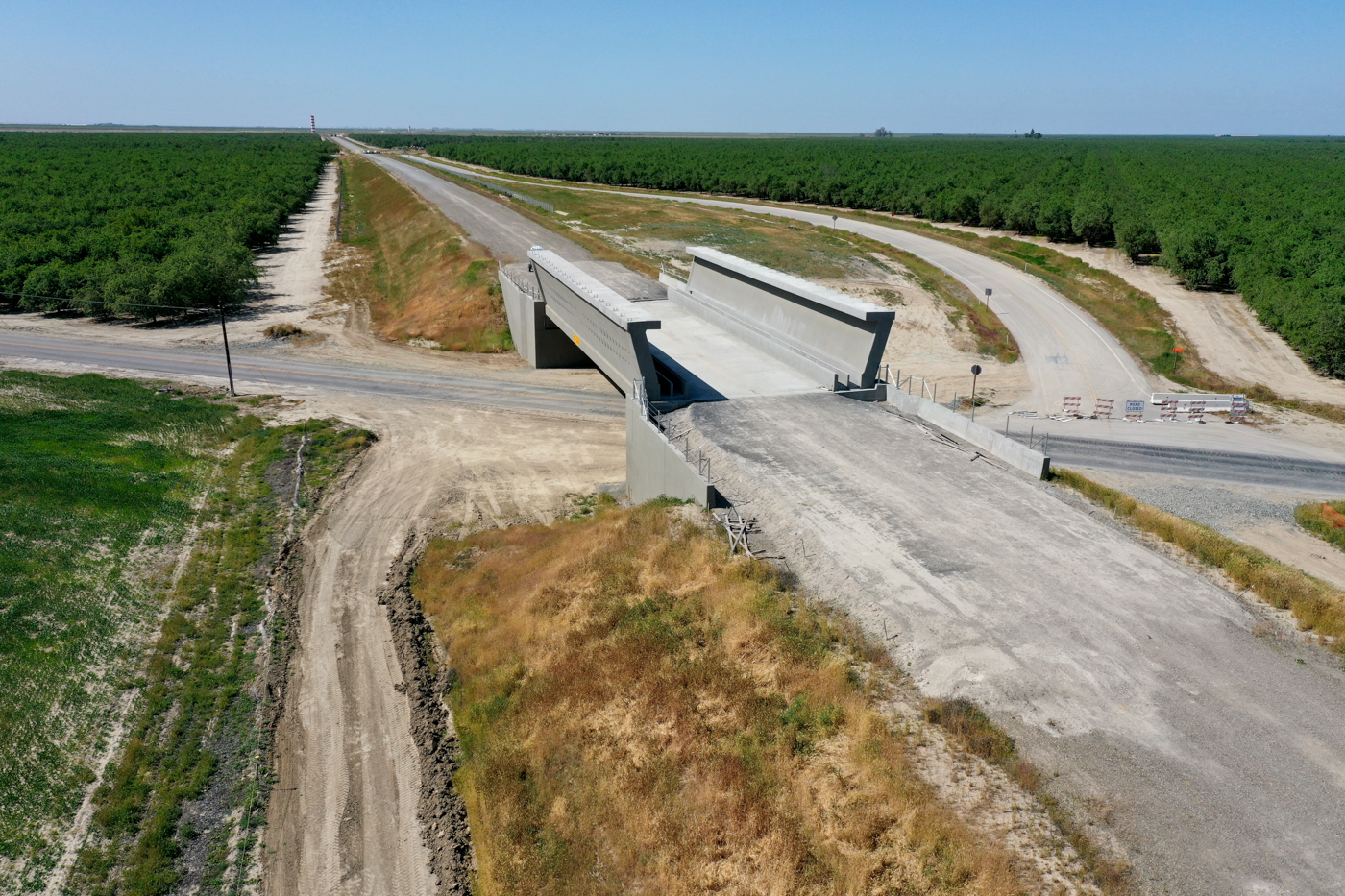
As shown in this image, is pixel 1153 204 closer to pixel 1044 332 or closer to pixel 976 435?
pixel 1044 332

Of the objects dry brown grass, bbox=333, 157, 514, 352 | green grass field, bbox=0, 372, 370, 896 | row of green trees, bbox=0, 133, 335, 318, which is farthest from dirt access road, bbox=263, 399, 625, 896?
row of green trees, bbox=0, 133, 335, 318

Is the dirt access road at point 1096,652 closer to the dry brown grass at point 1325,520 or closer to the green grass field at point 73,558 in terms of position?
the dry brown grass at point 1325,520

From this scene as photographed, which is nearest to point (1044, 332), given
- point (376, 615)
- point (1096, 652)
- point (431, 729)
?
point (1096, 652)

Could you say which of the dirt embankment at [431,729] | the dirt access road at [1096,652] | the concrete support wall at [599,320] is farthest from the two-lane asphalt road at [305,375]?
the dirt access road at [1096,652]

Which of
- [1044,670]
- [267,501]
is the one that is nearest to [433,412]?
[267,501]

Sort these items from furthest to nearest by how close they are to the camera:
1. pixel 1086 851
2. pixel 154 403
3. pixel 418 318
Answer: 1. pixel 418 318
2. pixel 154 403
3. pixel 1086 851

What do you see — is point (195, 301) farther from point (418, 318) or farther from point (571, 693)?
point (571, 693)
